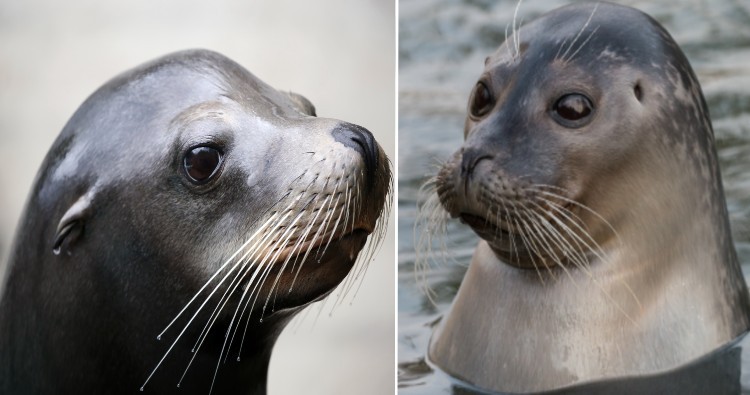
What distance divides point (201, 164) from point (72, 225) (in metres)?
0.26

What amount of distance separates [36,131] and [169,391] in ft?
2.89

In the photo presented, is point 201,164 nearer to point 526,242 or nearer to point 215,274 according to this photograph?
point 215,274

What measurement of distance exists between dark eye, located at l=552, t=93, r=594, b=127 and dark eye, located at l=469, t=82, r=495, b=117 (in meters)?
0.19

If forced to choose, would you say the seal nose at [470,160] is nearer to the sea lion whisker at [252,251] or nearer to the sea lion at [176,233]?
the sea lion at [176,233]

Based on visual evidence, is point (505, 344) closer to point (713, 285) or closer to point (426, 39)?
point (713, 285)

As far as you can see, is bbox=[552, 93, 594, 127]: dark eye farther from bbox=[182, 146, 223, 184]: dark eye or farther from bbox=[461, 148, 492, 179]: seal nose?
bbox=[182, 146, 223, 184]: dark eye

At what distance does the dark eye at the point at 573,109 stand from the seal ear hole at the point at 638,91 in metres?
0.10

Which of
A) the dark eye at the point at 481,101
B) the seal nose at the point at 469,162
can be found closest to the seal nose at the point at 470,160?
the seal nose at the point at 469,162

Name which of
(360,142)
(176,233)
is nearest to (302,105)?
(360,142)

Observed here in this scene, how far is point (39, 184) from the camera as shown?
6.21 feet

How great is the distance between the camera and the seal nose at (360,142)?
69.4 inches

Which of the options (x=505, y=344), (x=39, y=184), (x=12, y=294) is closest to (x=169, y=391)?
(x=12, y=294)


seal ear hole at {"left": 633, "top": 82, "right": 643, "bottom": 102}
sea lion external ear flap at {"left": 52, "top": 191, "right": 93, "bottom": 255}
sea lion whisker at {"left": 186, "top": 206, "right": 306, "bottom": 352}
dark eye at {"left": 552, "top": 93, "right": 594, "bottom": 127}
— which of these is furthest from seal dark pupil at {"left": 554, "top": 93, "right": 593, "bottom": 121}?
sea lion external ear flap at {"left": 52, "top": 191, "right": 93, "bottom": 255}

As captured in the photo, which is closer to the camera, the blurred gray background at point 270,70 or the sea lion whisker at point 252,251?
the sea lion whisker at point 252,251
